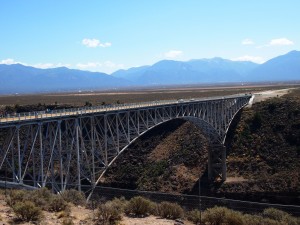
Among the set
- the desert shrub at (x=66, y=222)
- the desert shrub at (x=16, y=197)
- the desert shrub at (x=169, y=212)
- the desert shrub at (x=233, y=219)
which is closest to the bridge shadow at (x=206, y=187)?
the desert shrub at (x=169, y=212)

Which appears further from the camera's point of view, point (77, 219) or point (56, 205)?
point (56, 205)

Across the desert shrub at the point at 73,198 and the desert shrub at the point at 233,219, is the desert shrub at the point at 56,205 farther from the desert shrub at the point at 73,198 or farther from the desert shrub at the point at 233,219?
the desert shrub at the point at 233,219

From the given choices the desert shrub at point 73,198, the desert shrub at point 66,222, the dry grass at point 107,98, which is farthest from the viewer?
the dry grass at point 107,98

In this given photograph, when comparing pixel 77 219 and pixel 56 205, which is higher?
pixel 56 205

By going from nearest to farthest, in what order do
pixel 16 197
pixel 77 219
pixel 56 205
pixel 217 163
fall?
pixel 77 219
pixel 56 205
pixel 16 197
pixel 217 163

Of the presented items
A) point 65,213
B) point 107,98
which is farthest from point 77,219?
point 107,98

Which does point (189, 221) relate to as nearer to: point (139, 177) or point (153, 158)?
point (139, 177)

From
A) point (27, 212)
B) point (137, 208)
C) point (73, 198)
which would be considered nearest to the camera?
point (27, 212)

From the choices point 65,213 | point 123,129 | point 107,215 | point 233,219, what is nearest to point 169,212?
point 233,219

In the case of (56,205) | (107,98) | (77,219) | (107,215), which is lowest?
(77,219)

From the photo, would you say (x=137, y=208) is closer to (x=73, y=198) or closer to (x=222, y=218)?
(x=222, y=218)

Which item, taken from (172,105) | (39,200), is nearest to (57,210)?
(39,200)
